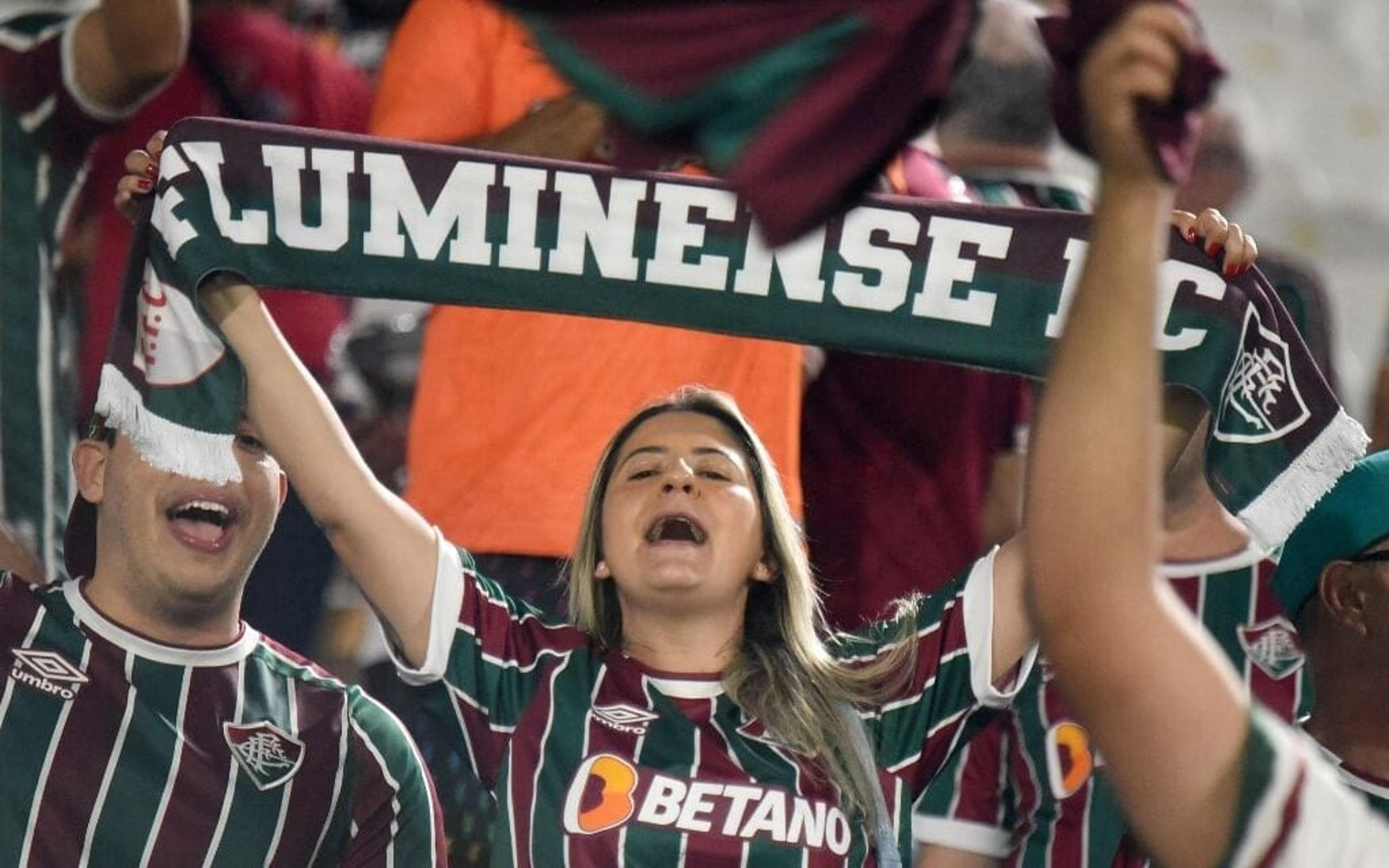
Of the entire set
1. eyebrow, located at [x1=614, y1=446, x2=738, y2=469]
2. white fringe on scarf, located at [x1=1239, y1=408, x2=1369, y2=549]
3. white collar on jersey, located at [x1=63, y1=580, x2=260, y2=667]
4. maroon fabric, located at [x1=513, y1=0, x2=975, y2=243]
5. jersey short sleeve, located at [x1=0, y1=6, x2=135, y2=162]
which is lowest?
white collar on jersey, located at [x1=63, y1=580, x2=260, y2=667]

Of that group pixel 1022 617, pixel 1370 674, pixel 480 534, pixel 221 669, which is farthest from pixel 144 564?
pixel 1370 674

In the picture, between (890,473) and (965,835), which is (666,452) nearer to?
(965,835)

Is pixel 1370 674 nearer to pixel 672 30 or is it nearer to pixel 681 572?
pixel 681 572

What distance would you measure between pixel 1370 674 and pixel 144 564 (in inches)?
59.6

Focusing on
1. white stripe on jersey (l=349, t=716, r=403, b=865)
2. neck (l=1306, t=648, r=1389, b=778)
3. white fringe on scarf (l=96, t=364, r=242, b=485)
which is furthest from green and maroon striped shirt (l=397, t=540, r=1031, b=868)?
neck (l=1306, t=648, r=1389, b=778)

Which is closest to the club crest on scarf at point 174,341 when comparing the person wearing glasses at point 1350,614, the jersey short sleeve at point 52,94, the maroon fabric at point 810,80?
the jersey short sleeve at point 52,94

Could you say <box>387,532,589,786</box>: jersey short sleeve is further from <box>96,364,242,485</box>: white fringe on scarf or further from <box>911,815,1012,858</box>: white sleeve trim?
<box>911,815,1012,858</box>: white sleeve trim

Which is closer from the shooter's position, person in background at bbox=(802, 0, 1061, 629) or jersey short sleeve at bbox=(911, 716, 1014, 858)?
jersey short sleeve at bbox=(911, 716, 1014, 858)

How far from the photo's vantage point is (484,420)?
10.6 feet

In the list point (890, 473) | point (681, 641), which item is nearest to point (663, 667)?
point (681, 641)

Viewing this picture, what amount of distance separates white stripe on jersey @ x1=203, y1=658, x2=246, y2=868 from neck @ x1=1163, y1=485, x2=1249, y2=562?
1.24m

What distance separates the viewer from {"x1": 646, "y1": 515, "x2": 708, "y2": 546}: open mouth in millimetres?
2816

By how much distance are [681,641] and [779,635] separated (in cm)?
13

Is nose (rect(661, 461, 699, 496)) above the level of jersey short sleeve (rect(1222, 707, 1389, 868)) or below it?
below
